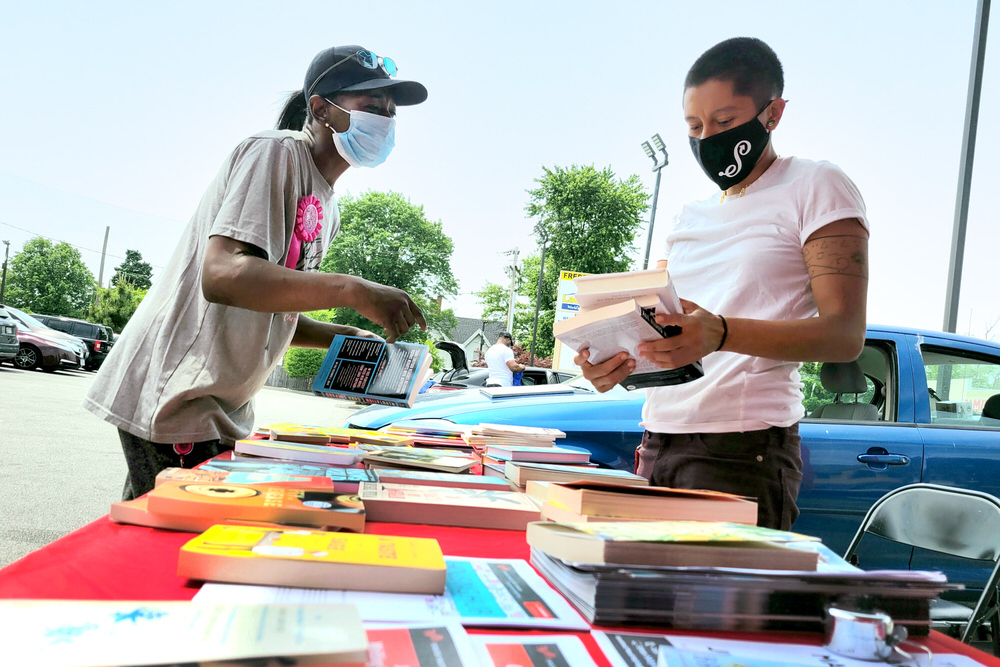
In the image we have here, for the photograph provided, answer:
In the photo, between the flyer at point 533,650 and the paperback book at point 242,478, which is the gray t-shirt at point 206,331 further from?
the flyer at point 533,650

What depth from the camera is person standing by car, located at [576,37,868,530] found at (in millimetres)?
1483

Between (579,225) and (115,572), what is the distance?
41229mm

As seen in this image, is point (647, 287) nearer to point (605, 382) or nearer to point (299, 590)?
point (605, 382)

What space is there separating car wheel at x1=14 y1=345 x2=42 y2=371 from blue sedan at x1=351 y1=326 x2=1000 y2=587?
16.3 meters

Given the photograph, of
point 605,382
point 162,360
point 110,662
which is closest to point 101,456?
point 162,360

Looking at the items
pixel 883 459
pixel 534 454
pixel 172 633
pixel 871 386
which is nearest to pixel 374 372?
pixel 534 454

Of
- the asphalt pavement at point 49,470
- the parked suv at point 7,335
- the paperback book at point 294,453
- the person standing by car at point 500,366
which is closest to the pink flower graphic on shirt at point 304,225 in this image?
the paperback book at point 294,453

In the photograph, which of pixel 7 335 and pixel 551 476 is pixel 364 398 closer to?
pixel 551 476

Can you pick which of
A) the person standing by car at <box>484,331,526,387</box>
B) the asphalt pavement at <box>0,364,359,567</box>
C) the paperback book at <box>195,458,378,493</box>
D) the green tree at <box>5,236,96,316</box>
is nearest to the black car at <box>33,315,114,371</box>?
the asphalt pavement at <box>0,364,359,567</box>

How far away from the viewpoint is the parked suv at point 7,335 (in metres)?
14.8

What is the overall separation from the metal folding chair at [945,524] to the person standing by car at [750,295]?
3.06ft

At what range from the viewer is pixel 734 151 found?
5.84 feet

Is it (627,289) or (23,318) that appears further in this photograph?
(23,318)

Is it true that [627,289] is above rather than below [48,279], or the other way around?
below
